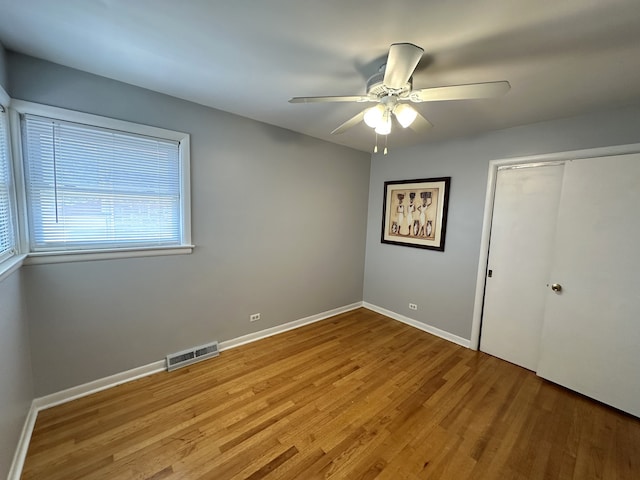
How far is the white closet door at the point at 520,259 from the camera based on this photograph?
8.23 ft

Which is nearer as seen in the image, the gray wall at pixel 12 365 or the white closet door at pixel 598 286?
the gray wall at pixel 12 365

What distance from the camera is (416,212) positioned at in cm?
349

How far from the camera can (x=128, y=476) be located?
145cm

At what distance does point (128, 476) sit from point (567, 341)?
356cm

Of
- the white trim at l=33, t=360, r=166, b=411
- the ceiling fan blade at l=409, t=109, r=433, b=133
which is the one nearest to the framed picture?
the ceiling fan blade at l=409, t=109, r=433, b=133

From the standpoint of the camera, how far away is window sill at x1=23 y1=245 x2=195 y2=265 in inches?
71.1

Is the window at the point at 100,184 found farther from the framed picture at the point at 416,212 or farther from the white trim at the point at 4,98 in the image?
the framed picture at the point at 416,212

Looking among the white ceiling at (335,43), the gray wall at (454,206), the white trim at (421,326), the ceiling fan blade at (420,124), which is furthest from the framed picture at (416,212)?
the ceiling fan blade at (420,124)

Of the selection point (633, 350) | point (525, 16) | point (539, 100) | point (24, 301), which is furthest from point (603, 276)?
point (24, 301)

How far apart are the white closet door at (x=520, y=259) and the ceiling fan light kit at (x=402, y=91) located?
5.09ft

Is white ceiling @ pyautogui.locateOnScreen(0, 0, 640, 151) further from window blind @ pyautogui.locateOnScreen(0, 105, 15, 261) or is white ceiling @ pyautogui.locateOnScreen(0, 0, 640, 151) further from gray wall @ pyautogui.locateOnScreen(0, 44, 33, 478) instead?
gray wall @ pyautogui.locateOnScreen(0, 44, 33, 478)

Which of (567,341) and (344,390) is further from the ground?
(567,341)

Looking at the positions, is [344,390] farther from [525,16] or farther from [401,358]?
[525,16]

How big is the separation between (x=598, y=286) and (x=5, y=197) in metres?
4.50
